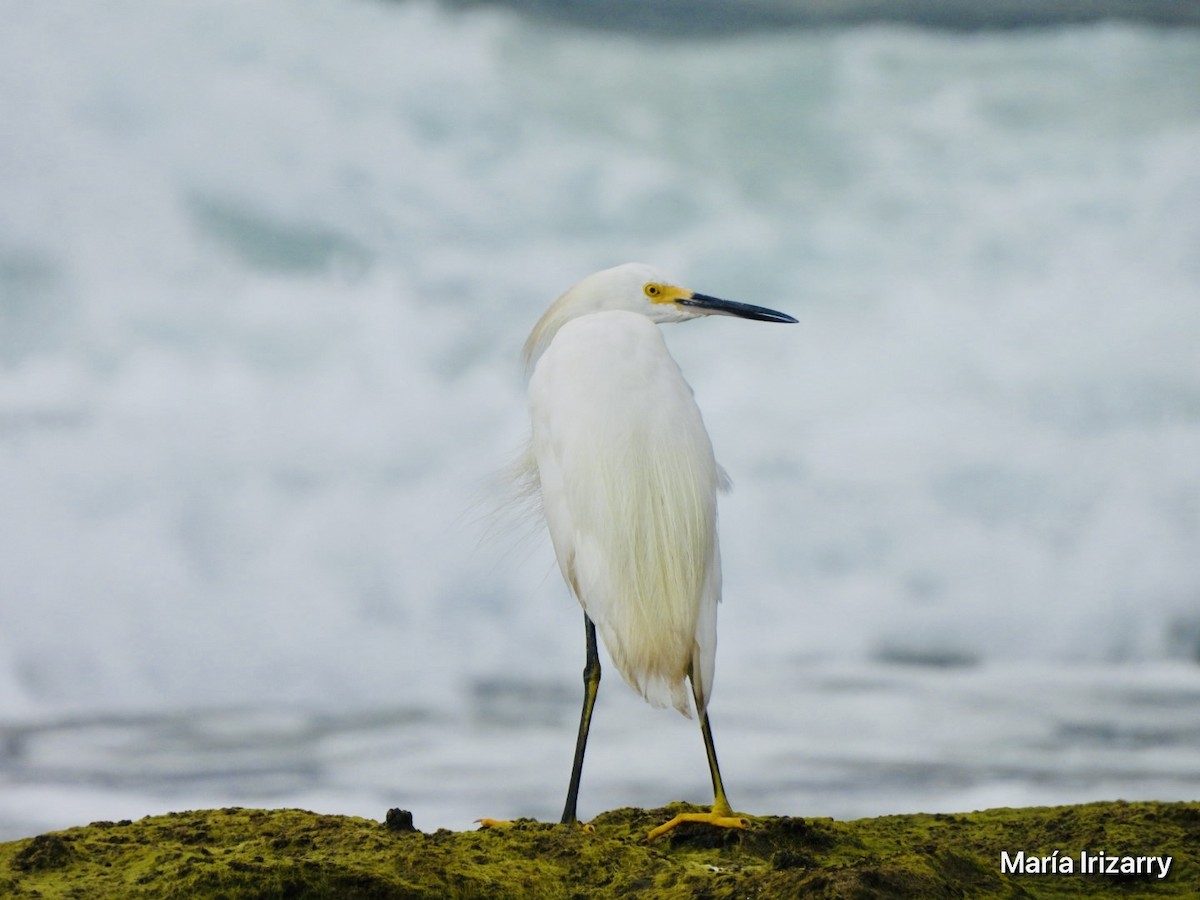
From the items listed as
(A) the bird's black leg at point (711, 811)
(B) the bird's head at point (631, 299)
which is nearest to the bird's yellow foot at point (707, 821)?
(A) the bird's black leg at point (711, 811)

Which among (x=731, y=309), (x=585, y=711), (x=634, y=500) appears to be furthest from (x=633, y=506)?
(x=731, y=309)

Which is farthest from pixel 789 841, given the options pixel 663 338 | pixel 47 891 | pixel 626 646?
pixel 47 891

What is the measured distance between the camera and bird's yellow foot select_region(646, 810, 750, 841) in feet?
11.6

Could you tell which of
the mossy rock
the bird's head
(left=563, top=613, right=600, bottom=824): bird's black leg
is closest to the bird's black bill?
the bird's head

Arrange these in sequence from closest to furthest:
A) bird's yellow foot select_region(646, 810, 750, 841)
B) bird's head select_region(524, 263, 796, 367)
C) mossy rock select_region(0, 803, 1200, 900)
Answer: mossy rock select_region(0, 803, 1200, 900) → bird's yellow foot select_region(646, 810, 750, 841) → bird's head select_region(524, 263, 796, 367)

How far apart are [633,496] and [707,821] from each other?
102 centimetres

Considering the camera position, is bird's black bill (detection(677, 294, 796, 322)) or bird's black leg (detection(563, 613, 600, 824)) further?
bird's black bill (detection(677, 294, 796, 322))

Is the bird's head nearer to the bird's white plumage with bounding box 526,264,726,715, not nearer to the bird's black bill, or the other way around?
the bird's black bill

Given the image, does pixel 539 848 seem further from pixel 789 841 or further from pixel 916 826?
pixel 916 826

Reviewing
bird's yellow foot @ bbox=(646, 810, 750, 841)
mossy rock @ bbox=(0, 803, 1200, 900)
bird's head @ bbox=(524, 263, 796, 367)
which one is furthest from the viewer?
bird's head @ bbox=(524, 263, 796, 367)

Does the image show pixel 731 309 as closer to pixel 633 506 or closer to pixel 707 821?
pixel 633 506

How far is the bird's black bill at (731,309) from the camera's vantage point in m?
4.44

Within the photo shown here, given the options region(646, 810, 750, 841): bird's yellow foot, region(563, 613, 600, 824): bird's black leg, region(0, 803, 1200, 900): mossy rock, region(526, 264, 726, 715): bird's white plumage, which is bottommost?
region(0, 803, 1200, 900): mossy rock

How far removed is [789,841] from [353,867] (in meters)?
1.36
